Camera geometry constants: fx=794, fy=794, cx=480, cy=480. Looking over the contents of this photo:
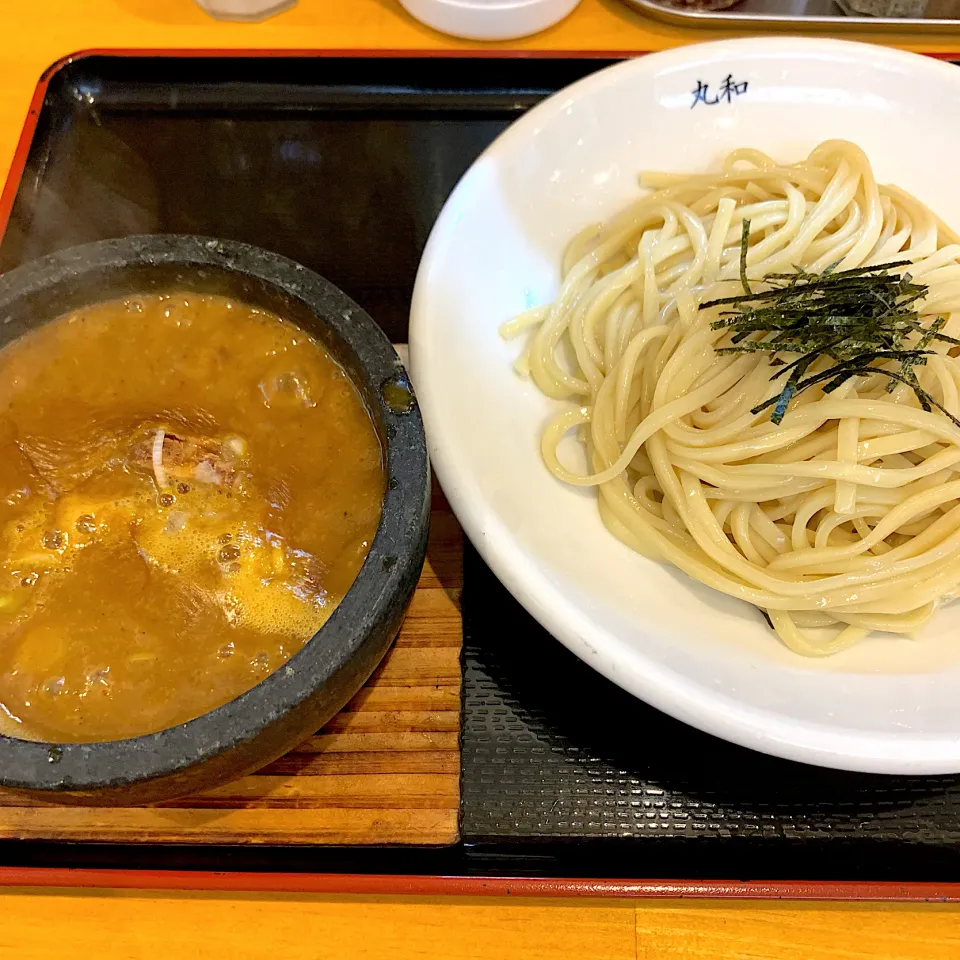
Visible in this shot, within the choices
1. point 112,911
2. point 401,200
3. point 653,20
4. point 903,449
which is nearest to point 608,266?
point 401,200

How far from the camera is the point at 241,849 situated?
1.31m

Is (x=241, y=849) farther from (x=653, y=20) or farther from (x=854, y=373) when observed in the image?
(x=653, y=20)

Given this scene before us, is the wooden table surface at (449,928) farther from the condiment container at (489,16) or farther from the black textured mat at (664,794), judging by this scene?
the condiment container at (489,16)

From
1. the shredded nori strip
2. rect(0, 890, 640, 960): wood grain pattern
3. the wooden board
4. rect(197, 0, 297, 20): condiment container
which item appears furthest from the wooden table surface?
rect(197, 0, 297, 20): condiment container

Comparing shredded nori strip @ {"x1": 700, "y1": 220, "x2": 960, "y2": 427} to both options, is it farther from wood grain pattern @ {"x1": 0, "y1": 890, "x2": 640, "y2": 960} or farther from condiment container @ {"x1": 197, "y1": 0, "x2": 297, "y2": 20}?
condiment container @ {"x1": 197, "y1": 0, "x2": 297, "y2": 20}

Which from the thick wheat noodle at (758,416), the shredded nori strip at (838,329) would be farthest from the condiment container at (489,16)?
the shredded nori strip at (838,329)

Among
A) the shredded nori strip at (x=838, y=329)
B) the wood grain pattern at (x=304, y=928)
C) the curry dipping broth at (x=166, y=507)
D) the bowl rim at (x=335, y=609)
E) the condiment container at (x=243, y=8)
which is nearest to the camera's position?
the bowl rim at (x=335, y=609)

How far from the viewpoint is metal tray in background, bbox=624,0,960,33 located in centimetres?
232

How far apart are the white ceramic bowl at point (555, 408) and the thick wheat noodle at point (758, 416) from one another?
0.19 feet

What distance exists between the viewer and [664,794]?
136cm

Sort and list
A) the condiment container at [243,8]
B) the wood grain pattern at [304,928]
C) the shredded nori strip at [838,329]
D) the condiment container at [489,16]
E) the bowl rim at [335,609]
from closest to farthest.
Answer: the bowl rim at [335,609] < the wood grain pattern at [304,928] < the shredded nori strip at [838,329] < the condiment container at [489,16] < the condiment container at [243,8]

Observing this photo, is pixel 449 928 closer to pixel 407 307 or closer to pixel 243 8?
pixel 407 307

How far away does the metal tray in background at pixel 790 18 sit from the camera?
2.32m

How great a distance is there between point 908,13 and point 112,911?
3.04 meters
